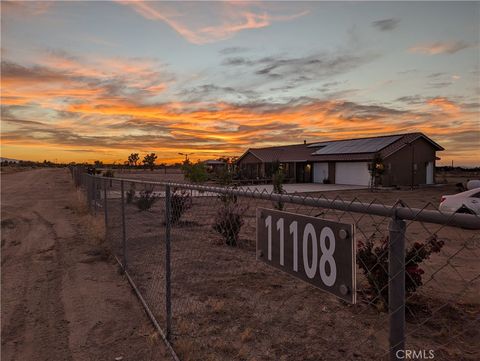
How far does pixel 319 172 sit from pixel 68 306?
40327 mm

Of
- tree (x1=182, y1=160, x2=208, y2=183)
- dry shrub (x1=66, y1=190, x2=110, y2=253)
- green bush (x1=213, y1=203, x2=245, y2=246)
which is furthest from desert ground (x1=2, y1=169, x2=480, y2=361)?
tree (x1=182, y1=160, x2=208, y2=183)

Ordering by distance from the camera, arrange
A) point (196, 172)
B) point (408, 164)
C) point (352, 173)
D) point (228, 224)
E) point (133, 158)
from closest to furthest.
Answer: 1. point (228, 224)
2. point (196, 172)
3. point (408, 164)
4. point (352, 173)
5. point (133, 158)

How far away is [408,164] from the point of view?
3806 centimetres

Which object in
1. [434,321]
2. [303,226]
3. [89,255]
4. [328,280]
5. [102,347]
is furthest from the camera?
[89,255]

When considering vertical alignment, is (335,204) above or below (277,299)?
above

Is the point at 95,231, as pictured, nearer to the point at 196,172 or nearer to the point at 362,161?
the point at 196,172

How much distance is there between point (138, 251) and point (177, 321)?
14.5 feet

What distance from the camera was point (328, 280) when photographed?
2.14 metres

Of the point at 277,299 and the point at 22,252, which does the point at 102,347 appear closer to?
the point at 277,299

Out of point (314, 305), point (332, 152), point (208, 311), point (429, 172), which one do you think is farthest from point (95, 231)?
point (429, 172)

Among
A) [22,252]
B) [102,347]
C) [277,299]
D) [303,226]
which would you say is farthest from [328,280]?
[22,252]

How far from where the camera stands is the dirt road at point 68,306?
15.0 ft

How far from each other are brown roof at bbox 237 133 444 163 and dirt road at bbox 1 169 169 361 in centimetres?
3208

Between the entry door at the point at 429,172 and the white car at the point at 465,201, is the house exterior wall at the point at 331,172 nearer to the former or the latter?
the entry door at the point at 429,172
